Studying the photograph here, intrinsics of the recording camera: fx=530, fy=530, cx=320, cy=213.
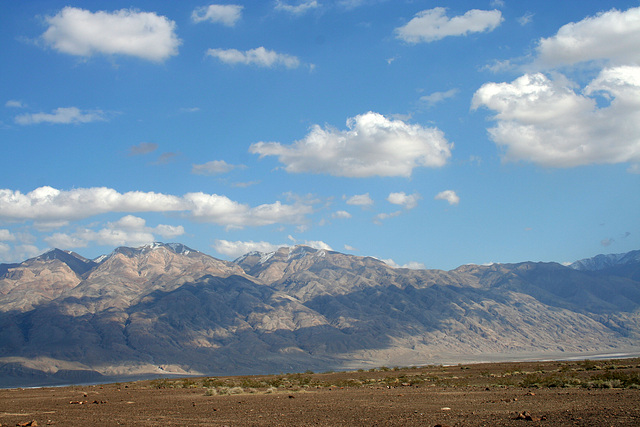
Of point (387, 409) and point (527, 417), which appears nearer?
point (527, 417)

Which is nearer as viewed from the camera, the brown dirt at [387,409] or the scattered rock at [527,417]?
the scattered rock at [527,417]

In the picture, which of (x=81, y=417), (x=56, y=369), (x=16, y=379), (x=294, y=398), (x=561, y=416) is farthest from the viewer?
(x=56, y=369)

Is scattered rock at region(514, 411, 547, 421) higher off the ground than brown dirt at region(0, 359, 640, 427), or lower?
higher

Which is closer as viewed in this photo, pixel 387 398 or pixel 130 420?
pixel 130 420

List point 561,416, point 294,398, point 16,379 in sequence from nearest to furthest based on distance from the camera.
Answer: point 561,416 < point 294,398 < point 16,379

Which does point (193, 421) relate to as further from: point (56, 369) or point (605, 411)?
point (56, 369)

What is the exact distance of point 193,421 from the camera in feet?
66.5

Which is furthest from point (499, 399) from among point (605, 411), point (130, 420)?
point (130, 420)

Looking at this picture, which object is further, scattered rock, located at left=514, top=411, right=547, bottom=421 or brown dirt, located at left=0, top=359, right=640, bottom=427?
brown dirt, located at left=0, top=359, right=640, bottom=427

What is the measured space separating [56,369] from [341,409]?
200186 mm

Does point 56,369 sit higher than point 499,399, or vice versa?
point 499,399

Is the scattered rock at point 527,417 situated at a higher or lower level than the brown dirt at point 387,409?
higher

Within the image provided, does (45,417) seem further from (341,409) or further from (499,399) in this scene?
(499,399)

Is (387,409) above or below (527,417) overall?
below
